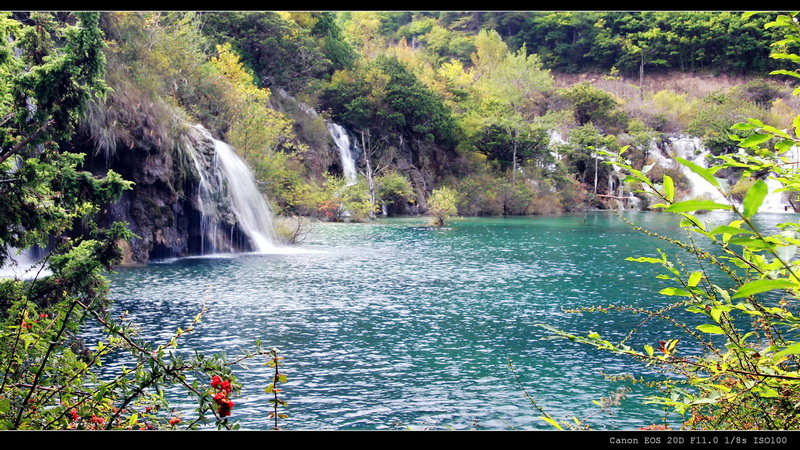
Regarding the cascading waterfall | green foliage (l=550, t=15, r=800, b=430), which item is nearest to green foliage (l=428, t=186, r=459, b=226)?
the cascading waterfall

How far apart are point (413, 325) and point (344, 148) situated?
30695 mm

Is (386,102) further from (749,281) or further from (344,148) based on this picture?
(749,281)

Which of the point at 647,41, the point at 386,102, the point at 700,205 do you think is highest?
the point at 647,41

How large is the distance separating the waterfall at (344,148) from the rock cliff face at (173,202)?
734 inches

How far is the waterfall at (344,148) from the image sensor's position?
39625 mm

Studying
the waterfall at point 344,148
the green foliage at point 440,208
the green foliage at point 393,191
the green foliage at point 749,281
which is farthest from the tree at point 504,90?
the green foliage at point 749,281

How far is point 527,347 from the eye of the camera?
9.52m

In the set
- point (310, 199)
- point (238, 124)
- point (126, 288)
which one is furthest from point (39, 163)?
point (310, 199)

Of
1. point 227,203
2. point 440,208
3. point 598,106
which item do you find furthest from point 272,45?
point 598,106

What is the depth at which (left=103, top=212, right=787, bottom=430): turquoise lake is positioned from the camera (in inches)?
276

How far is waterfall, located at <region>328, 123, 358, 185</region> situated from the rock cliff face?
61.2 ft

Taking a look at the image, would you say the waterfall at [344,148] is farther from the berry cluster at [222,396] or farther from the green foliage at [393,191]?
the berry cluster at [222,396]

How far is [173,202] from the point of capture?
19.4 metres
